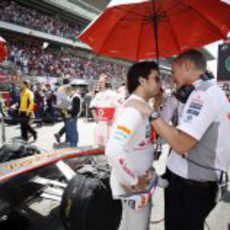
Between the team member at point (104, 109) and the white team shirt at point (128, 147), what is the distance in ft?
11.8

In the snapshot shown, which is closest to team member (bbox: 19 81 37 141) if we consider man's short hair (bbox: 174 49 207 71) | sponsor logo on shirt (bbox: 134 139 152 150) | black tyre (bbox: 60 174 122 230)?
black tyre (bbox: 60 174 122 230)

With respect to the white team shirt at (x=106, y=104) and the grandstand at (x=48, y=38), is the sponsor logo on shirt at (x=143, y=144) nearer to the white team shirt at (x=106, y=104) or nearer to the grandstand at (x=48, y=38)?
the white team shirt at (x=106, y=104)

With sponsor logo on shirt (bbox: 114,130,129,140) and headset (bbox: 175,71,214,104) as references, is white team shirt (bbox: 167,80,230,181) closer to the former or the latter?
headset (bbox: 175,71,214,104)

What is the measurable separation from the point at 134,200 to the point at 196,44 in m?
1.61

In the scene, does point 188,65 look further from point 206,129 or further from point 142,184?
point 142,184

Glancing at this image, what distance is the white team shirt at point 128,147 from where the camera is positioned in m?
1.78

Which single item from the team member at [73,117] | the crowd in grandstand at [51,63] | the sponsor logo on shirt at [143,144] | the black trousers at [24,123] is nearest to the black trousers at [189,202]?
the sponsor logo on shirt at [143,144]

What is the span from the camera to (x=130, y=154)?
189 cm

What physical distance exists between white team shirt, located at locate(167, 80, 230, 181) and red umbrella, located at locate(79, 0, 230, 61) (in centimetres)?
79

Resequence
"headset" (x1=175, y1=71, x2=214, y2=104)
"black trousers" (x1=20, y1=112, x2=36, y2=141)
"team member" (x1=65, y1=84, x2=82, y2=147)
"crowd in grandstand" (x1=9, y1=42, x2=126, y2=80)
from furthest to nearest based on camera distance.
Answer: "crowd in grandstand" (x1=9, y1=42, x2=126, y2=80)
"black trousers" (x1=20, y1=112, x2=36, y2=141)
"team member" (x1=65, y1=84, x2=82, y2=147)
"headset" (x1=175, y1=71, x2=214, y2=104)

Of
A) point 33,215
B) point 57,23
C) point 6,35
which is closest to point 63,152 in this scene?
point 33,215

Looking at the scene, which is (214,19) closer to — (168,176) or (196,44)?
(196,44)

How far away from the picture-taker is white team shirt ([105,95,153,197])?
178cm

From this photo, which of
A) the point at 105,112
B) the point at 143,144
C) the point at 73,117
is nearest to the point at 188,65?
the point at 143,144
